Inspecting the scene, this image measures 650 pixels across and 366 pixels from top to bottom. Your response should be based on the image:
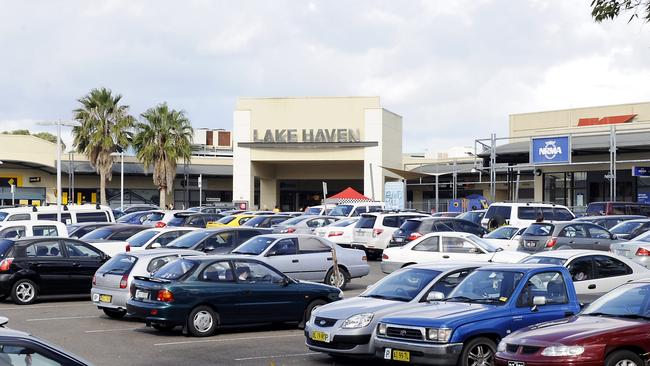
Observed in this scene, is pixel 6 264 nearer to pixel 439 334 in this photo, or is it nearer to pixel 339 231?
pixel 439 334

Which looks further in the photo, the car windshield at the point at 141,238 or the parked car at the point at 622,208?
the parked car at the point at 622,208

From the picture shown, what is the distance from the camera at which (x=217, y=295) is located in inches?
619

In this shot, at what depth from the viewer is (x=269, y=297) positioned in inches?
635

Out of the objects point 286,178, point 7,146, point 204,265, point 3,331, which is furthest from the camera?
point 286,178

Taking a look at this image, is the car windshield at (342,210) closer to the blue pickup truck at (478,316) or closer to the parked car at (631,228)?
the parked car at (631,228)

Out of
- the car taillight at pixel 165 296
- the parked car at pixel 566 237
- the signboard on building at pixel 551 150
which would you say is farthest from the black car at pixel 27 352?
the signboard on building at pixel 551 150

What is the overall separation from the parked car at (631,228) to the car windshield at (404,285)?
15.9 metres

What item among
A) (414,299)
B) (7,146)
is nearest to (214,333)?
(414,299)

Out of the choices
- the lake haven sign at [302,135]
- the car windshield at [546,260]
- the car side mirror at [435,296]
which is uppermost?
the lake haven sign at [302,135]

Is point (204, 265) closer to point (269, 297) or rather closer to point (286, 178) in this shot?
point (269, 297)

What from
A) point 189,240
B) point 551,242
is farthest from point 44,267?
point 551,242

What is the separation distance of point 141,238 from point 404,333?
14.4 metres

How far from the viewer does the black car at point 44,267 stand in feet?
67.5

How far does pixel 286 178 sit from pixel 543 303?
61.6 m
